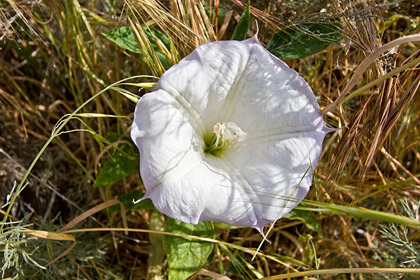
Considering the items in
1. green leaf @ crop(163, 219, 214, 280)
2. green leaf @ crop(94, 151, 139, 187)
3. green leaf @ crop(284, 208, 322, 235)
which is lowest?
green leaf @ crop(284, 208, 322, 235)

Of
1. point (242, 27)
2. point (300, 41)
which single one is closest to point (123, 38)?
point (242, 27)

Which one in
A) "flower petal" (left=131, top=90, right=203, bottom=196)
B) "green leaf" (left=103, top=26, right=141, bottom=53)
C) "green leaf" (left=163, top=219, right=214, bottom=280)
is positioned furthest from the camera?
"green leaf" (left=103, top=26, right=141, bottom=53)

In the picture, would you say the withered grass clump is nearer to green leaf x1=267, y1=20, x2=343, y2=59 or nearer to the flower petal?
green leaf x1=267, y1=20, x2=343, y2=59

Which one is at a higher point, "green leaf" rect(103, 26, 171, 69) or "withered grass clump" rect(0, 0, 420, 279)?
"green leaf" rect(103, 26, 171, 69)

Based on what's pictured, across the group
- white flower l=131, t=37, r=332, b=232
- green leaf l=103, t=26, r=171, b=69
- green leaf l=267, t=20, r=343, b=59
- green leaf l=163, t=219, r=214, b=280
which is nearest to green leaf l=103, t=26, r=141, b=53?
green leaf l=103, t=26, r=171, b=69

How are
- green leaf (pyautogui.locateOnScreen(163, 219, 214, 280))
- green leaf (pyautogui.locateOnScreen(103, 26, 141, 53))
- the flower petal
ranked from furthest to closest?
green leaf (pyautogui.locateOnScreen(103, 26, 141, 53)), green leaf (pyautogui.locateOnScreen(163, 219, 214, 280)), the flower petal

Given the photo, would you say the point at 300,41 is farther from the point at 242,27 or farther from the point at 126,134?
the point at 126,134

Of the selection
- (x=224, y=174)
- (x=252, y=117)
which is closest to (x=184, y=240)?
(x=224, y=174)
